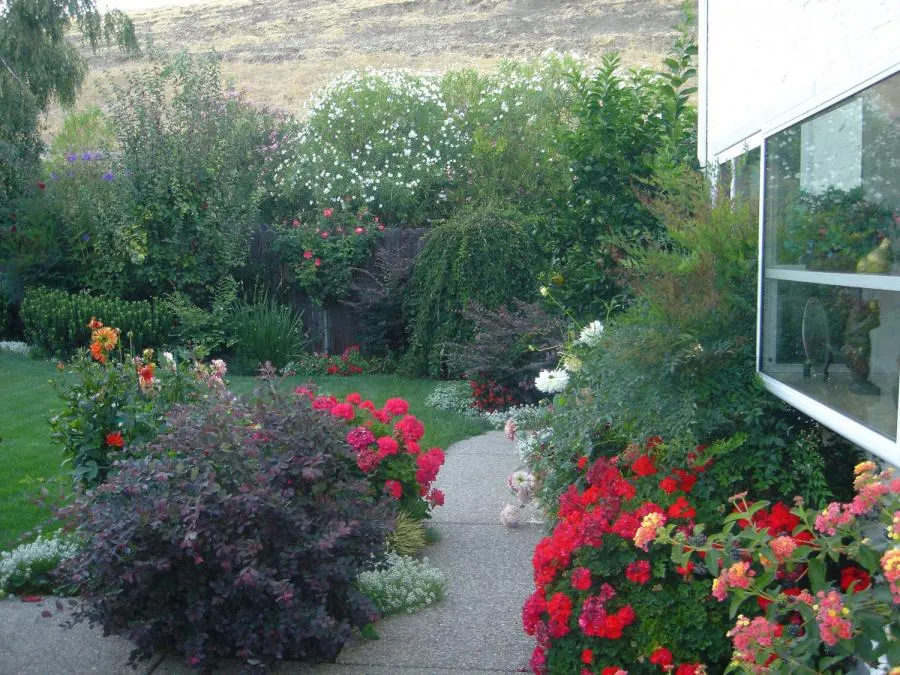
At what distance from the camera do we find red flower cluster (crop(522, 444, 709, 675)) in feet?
9.96

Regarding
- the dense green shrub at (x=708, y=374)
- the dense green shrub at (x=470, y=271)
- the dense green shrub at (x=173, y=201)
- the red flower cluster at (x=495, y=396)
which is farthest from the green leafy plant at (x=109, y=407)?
the dense green shrub at (x=173, y=201)

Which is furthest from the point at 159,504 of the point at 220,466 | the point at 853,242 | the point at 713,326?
the point at 853,242

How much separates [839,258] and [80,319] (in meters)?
10.3

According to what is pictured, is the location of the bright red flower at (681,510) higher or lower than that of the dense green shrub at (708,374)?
lower

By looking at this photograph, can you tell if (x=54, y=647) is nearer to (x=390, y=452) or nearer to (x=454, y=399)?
(x=390, y=452)

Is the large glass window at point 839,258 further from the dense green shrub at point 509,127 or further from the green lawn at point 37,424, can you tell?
the dense green shrub at point 509,127

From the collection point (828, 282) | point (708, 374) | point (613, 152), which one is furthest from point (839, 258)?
point (613, 152)

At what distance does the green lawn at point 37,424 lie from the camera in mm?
5305

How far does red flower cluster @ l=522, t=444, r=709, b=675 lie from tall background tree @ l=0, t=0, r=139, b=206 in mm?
13030

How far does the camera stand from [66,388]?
489 cm

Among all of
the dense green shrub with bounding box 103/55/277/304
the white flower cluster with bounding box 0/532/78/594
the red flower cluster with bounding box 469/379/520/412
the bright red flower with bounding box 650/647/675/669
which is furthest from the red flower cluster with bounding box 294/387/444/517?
the dense green shrub with bounding box 103/55/277/304

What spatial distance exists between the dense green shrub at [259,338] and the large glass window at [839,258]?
841 centimetres

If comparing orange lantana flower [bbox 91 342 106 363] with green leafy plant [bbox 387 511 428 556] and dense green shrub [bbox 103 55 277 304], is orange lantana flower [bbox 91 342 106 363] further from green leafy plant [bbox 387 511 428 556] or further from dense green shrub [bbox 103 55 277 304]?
dense green shrub [bbox 103 55 277 304]

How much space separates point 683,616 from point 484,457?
4041 millimetres
